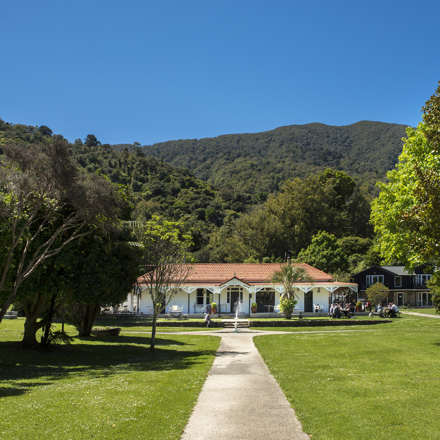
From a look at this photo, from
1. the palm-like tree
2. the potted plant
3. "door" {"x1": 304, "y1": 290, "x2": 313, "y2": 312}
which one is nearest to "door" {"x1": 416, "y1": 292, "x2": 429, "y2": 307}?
"door" {"x1": 304, "y1": 290, "x2": 313, "y2": 312}

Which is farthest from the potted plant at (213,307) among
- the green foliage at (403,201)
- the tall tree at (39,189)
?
the tall tree at (39,189)

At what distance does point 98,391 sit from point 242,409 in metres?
3.10

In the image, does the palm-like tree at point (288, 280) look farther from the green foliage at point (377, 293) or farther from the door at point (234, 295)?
the green foliage at point (377, 293)

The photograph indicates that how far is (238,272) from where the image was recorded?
1569 inches

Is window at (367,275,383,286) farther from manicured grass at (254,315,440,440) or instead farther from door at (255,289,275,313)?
manicured grass at (254,315,440,440)

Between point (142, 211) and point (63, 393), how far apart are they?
2641 inches

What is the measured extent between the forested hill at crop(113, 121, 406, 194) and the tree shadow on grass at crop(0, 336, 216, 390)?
99289 millimetres

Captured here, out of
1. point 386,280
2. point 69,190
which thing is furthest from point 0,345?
point 386,280

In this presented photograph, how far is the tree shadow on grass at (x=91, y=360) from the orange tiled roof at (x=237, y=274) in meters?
18.1

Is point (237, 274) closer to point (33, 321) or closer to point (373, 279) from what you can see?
point (373, 279)

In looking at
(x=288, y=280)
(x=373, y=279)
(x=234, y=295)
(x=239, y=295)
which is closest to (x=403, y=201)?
(x=288, y=280)

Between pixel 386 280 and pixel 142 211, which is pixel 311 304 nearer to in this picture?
pixel 386 280

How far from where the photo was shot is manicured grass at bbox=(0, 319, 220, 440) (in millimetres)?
6348

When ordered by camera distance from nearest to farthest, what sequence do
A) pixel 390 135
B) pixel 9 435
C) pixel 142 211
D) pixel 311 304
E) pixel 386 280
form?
pixel 9 435 < pixel 311 304 < pixel 386 280 < pixel 142 211 < pixel 390 135
